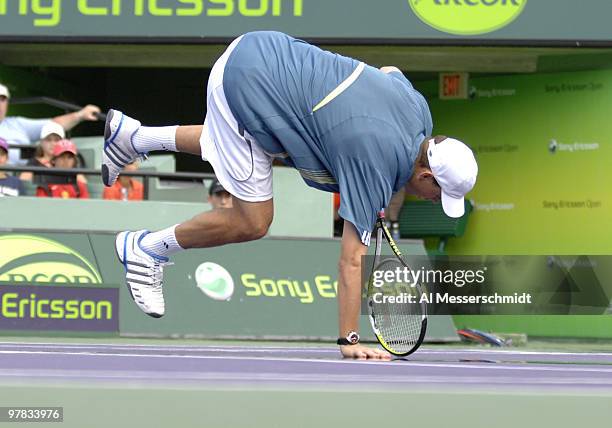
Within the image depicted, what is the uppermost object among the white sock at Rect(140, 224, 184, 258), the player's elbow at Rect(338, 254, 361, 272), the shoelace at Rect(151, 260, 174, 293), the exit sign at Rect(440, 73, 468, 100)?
the exit sign at Rect(440, 73, 468, 100)

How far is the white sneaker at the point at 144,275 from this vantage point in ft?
24.0

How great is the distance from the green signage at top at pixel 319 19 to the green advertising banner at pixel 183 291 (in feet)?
10.8

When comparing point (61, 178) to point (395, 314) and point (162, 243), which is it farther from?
point (395, 314)

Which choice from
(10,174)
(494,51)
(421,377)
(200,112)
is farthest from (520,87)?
(421,377)

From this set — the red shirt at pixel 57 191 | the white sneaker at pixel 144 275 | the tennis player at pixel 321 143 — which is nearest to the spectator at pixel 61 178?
the red shirt at pixel 57 191

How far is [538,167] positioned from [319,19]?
3.98 meters

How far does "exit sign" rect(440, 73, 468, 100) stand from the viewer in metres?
17.4

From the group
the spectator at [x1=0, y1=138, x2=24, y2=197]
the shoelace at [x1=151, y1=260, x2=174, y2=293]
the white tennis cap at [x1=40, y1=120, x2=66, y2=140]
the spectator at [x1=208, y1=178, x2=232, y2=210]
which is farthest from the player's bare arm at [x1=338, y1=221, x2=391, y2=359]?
the white tennis cap at [x1=40, y1=120, x2=66, y2=140]

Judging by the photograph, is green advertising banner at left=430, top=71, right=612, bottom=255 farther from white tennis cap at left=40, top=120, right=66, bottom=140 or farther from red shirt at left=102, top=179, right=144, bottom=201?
white tennis cap at left=40, top=120, right=66, bottom=140

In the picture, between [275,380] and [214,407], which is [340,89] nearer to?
[275,380]

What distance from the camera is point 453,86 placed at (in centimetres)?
1755

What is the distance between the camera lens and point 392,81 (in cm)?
671

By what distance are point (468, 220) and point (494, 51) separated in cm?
277

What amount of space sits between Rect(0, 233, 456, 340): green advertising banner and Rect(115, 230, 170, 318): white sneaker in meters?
4.65
